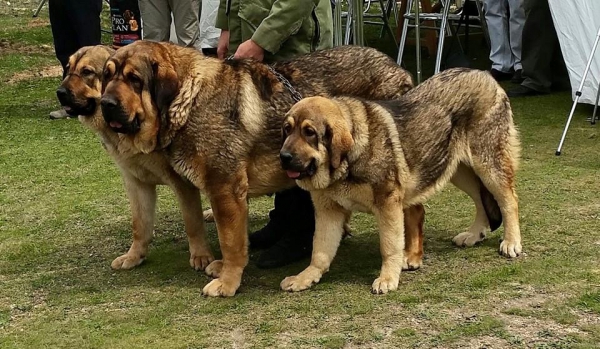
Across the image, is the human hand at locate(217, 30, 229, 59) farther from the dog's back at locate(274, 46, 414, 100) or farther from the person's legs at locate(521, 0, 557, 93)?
the person's legs at locate(521, 0, 557, 93)

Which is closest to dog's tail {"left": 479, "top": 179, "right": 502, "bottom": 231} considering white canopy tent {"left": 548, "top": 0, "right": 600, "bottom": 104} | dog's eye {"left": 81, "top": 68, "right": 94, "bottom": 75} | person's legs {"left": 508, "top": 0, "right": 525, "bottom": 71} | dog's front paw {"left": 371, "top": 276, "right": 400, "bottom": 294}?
dog's front paw {"left": 371, "top": 276, "right": 400, "bottom": 294}

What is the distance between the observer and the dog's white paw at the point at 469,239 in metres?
6.17

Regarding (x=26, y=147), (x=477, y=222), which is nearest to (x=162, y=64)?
(x=477, y=222)

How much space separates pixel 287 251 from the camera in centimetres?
609

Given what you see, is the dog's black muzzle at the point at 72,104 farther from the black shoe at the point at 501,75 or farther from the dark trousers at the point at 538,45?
the black shoe at the point at 501,75

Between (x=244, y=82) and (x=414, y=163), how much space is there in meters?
1.28

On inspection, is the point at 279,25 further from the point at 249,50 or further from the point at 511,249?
the point at 511,249

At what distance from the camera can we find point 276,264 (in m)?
6.01

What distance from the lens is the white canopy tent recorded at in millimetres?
9961

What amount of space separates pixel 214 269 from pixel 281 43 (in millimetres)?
1691

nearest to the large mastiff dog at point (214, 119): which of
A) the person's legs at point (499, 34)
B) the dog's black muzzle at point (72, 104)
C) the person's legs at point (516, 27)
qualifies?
the dog's black muzzle at point (72, 104)

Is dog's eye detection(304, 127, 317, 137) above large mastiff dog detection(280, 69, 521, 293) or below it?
above

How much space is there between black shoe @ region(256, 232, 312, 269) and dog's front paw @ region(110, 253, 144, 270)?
0.91 metres

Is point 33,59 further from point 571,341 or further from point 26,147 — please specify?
point 571,341
